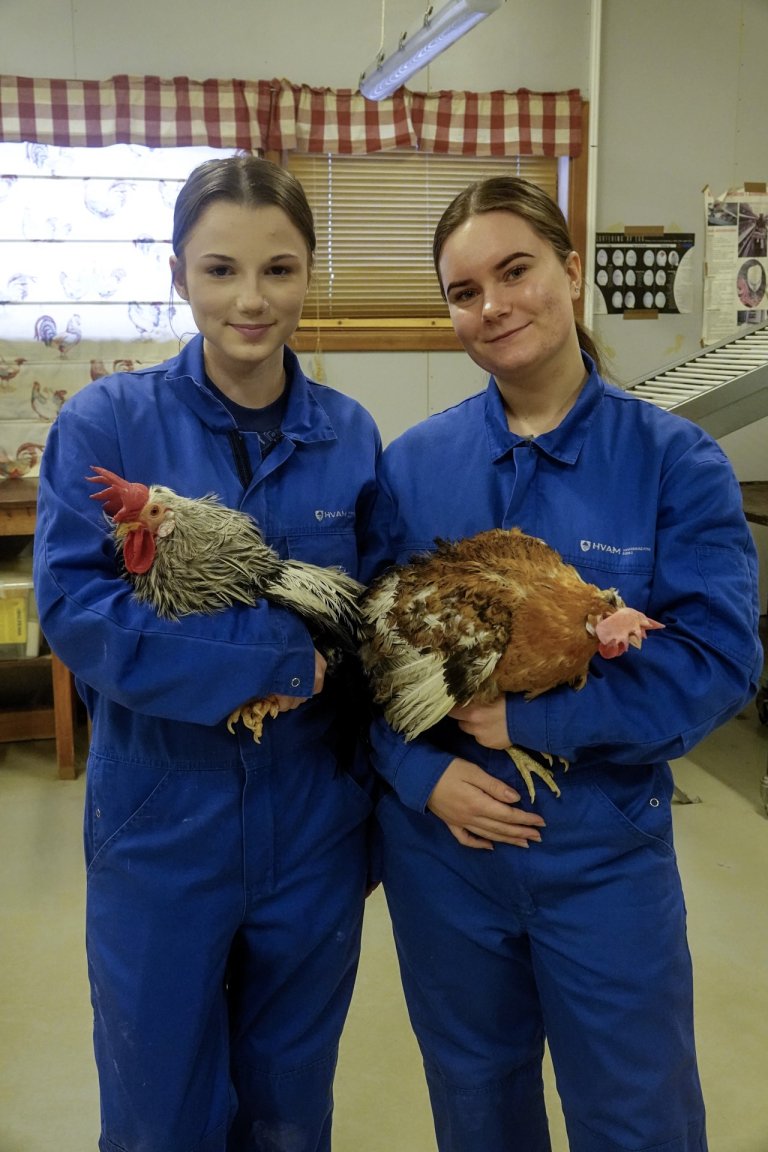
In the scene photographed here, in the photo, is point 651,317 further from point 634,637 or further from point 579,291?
point 634,637

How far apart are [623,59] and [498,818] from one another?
467 cm

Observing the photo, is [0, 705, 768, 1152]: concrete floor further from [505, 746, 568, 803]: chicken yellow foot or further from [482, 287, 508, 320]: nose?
[482, 287, 508, 320]: nose

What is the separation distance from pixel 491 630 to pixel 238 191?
0.77 m

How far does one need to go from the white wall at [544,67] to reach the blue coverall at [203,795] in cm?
349

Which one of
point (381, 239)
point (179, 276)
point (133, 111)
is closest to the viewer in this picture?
point (179, 276)

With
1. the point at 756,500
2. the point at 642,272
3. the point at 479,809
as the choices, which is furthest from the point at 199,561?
the point at 642,272

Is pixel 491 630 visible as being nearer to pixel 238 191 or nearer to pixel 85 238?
pixel 238 191

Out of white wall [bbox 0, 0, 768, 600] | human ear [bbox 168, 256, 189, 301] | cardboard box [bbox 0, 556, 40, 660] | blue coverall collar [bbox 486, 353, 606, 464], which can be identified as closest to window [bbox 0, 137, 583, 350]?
white wall [bbox 0, 0, 768, 600]

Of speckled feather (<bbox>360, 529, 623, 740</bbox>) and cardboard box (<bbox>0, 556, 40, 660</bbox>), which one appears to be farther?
cardboard box (<bbox>0, 556, 40, 660</bbox>)

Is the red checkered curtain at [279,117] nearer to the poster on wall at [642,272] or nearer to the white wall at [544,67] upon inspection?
the white wall at [544,67]

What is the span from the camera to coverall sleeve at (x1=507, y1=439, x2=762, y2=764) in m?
1.33

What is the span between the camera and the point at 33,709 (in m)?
4.51

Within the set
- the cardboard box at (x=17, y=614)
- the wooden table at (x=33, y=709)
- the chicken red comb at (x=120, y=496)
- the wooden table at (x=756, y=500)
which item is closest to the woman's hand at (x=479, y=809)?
the chicken red comb at (x=120, y=496)

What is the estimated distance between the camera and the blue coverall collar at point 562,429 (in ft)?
4.86
